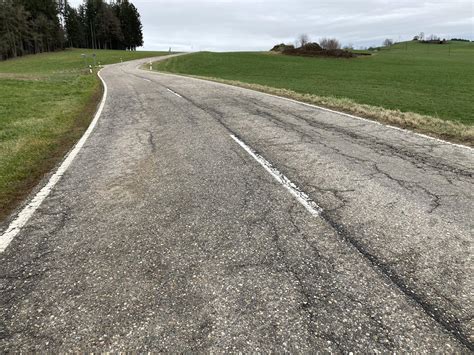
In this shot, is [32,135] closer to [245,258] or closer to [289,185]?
[289,185]

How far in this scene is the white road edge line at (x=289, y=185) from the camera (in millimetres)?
4324

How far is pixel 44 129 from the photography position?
9508mm

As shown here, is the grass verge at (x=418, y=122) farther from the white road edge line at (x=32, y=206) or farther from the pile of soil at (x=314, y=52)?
the pile of soil at (x=314, y=52)

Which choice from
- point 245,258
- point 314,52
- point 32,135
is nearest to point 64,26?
point 314,52

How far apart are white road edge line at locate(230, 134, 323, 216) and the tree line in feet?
284

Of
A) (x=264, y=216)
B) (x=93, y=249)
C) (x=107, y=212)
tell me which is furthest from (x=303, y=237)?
(x=107, y=212)

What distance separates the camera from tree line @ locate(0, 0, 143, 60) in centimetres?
7456

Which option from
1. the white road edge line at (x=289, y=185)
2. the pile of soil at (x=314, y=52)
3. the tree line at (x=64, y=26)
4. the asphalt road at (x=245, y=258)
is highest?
the tree line at (x=64, y=26)

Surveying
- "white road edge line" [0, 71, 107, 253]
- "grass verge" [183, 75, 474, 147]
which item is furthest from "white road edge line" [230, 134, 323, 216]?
"grass verge" [183, 75, 474, 147]

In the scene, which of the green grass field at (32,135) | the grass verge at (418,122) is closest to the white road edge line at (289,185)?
the green grass field at (32,135)

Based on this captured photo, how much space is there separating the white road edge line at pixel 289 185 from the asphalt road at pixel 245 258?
0.08 m

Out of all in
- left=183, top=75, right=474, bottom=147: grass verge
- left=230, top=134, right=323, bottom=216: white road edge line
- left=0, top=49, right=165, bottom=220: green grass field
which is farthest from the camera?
left=183, top=75, right=474, bottom=147: grass verge

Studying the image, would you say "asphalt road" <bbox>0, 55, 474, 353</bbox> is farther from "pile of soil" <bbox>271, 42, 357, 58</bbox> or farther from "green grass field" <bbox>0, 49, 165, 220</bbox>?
"pile of soil" <bbox>271, 42, 357, 58</bbox>

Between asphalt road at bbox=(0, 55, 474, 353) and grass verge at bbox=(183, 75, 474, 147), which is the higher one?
grass verge at bbox=(183, 75, 474, 147)
